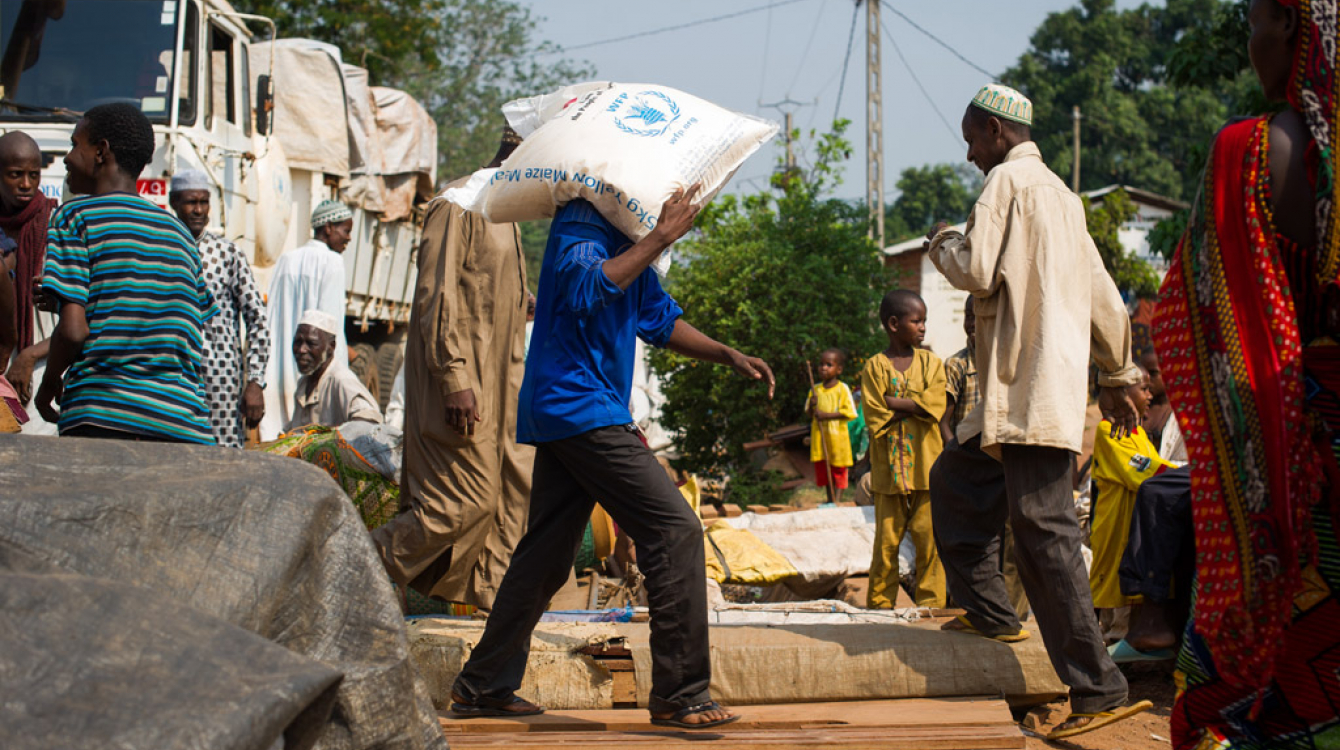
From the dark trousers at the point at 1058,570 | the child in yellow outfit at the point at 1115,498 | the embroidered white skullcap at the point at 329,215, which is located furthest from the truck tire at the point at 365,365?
the dark trousers at the point at 1058,570

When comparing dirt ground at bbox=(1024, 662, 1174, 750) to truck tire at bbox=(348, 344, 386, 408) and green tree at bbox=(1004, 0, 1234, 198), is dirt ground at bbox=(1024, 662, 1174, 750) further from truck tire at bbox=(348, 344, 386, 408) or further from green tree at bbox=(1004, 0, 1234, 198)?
green tree at bbox=(1004, 0, 1234, 198)

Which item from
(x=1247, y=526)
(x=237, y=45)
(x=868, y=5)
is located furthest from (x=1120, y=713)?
(x=868, y=5)

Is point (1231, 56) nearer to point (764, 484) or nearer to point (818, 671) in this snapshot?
point (764, 484)

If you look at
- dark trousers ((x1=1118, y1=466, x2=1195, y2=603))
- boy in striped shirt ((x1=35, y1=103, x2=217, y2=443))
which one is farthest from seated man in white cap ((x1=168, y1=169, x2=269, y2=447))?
dark trousers ((x1=1118, y1=466, x2=1195, y2=603))

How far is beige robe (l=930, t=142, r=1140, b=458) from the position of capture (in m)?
3.72


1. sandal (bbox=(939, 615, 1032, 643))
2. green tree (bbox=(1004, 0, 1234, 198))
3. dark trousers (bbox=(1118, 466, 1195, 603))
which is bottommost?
sandal (bbox=(939, 615, 1032, 643))

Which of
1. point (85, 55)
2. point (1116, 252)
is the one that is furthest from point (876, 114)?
point (85, 55)

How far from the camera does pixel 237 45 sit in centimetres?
945

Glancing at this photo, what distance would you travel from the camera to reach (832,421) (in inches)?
476

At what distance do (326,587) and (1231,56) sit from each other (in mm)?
10635

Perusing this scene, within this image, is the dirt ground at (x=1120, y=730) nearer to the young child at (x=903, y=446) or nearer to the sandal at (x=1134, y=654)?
the sandal at (x=1134, y=654)

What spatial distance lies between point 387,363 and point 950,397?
9200 millimetres

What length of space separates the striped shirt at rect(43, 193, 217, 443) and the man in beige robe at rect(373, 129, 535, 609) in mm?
1421

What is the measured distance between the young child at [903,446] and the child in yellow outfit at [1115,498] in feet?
3.67
